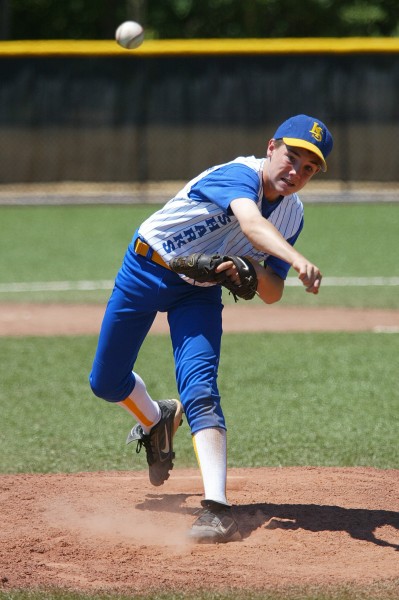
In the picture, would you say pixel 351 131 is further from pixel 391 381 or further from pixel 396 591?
pixel 396 591

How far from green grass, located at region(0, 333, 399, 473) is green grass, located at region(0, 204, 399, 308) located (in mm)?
2328

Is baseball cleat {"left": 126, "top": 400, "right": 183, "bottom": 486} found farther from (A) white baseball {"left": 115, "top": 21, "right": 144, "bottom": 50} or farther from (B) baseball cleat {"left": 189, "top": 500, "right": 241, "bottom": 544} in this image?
(A) white baseball {"left": 115, "top": 21, "right": 144, "bottom": 50}

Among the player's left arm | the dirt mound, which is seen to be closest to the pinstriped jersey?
the player's left arm

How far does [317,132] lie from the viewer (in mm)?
4434

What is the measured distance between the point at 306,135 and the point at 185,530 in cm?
184

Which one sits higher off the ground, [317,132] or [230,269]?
[317,132]

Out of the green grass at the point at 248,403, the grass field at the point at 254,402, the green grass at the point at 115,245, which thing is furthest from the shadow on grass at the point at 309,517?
the green grass at the point at 115,245

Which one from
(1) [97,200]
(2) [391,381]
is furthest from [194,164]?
(2) [391,381]

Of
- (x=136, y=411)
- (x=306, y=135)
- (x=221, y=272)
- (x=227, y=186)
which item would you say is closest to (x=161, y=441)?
(x=136, y=411)

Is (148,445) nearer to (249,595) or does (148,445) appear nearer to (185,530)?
(185,530)

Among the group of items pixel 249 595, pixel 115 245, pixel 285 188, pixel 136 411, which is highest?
pixel 115 245

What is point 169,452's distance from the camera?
5352mm

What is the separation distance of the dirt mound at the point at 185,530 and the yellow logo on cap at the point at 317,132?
1.73m

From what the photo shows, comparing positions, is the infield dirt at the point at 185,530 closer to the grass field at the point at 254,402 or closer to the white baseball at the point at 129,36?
the grass field at the point at 254,402
